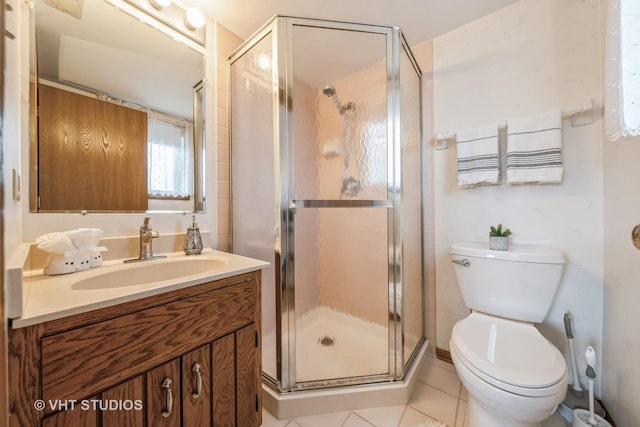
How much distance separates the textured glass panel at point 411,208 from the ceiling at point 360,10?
25 cm

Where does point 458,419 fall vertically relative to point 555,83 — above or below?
below

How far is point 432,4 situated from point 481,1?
0.27 m

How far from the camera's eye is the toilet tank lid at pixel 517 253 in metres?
1.09

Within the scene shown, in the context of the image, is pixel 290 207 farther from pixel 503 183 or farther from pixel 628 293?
pixel 628 293

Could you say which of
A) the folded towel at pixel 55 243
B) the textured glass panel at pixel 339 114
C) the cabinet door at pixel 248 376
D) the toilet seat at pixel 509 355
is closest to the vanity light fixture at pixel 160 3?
the textured glass panel at pixel 339 114

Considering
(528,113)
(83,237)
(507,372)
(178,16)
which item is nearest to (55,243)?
(83,237)

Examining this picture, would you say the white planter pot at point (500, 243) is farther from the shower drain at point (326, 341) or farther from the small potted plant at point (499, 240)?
the shower drain at point (326, 341)

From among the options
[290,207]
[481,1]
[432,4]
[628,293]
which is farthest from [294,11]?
[628,293]

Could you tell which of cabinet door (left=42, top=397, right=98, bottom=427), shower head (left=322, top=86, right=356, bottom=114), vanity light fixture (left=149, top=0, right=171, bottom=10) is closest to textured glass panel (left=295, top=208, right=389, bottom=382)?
shower head (left=322, top=86, right=356, bottom=114)

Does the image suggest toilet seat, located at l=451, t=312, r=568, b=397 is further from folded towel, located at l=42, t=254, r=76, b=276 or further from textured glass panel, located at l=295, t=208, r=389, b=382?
folded towel, located at l=42, t=254, r=76, b=276

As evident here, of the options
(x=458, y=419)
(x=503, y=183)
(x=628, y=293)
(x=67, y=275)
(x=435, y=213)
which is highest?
(x=503, y=183)

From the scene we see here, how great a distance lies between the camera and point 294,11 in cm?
138

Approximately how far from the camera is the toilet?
79 centimetres

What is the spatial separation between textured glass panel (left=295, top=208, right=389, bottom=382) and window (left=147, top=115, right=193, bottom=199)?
644 mm
